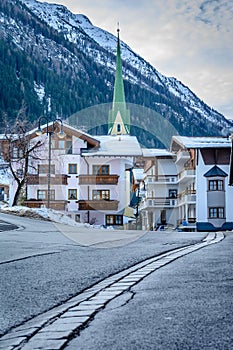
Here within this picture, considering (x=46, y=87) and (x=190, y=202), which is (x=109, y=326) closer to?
(x=190, y=202)

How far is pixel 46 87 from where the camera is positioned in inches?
7347

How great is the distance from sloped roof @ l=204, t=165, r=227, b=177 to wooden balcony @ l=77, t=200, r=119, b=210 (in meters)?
8.72

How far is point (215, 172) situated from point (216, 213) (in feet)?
11.4

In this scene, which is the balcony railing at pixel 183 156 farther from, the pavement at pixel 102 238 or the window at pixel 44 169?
the pavement at pixel 102 238

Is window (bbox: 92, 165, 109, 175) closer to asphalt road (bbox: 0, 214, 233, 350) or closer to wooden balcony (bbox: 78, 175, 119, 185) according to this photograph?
wooden balcony (bbox: 78, 175, 119, 185)

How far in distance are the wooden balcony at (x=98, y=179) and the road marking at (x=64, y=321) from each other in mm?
40309

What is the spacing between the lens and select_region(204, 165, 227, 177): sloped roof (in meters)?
50.0

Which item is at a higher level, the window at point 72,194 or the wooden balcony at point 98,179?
the wooden balcony at point 98,179

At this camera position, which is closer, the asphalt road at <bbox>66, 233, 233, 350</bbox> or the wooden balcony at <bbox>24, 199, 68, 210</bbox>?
the asphalt road at <bbox>66, 233, 233, 350</bbox>

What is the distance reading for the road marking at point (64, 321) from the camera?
4.16 m

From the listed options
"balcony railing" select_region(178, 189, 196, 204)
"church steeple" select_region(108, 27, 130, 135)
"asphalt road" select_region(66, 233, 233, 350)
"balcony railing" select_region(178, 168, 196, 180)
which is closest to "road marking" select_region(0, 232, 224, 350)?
"asphalt road" select_region(66, 233, 233, 350)

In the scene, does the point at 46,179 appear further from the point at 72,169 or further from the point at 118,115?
the point at 118,115

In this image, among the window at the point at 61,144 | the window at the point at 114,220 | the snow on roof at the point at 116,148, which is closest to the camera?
the window at the point at 114,220

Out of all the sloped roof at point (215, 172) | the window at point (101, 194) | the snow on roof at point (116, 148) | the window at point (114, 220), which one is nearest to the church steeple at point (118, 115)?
the snow on roof at point (116, 148)
